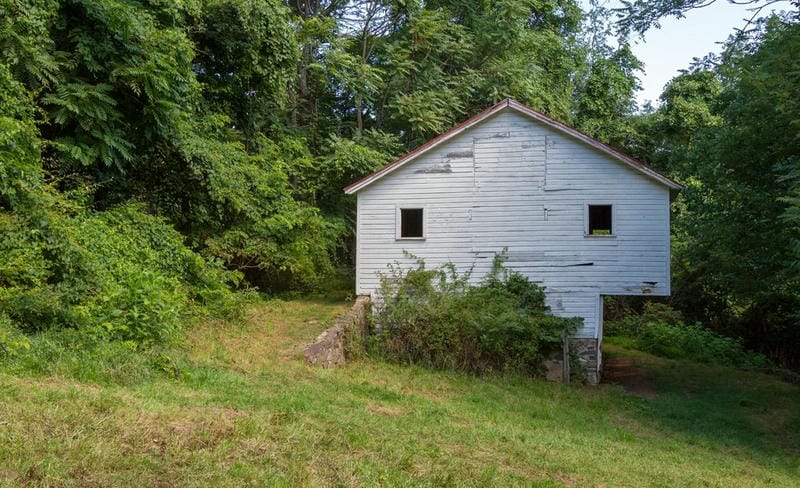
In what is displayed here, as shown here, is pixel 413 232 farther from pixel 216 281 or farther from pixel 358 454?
pixel 358 454

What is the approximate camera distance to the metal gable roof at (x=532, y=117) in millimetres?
16812

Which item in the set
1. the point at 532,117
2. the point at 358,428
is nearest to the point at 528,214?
the point at 532,117

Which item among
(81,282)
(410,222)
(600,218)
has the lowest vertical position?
(81,282)

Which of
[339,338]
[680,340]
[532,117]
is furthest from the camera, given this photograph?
[680,340]

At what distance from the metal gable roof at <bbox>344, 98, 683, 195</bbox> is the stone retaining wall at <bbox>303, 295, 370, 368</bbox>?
11.3 feet

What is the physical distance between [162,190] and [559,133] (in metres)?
10.4

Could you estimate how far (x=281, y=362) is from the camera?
41.5 ft

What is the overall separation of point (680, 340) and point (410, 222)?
38.4 ft

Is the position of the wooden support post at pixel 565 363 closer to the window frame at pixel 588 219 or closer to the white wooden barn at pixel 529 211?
the white wooden barn at pixel 529 211

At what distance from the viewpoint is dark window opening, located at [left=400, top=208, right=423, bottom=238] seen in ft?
60.1

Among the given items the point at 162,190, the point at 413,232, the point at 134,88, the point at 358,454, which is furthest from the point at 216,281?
the point at 358,454

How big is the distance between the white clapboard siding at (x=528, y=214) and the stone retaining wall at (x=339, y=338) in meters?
1.21

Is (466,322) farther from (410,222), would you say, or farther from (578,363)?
(410,222)

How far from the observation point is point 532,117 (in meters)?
17.7
